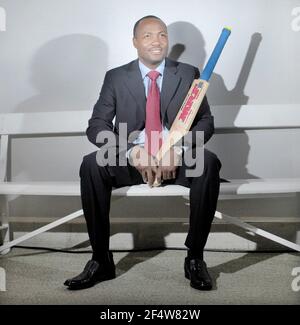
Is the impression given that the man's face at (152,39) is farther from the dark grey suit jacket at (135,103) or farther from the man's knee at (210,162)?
the man's knee at (210,162)

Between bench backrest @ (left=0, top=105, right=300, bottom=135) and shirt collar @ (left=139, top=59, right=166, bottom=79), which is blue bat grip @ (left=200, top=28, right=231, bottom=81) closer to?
shirt collar @ (left=139, top=59, right=166, bottom=79)

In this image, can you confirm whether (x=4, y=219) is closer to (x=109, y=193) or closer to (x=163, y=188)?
(x=109, y=193)

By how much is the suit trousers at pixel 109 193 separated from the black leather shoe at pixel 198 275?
0.04 m

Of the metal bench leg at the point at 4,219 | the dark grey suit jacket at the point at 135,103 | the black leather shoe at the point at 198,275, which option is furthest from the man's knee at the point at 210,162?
the metal bench leg at the point at 4,219

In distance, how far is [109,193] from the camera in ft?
5.55

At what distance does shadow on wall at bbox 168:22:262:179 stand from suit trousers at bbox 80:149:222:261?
0.45m

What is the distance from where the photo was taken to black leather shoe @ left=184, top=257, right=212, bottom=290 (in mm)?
1610

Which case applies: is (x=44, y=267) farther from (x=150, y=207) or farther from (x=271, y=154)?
(x=271, y=154)

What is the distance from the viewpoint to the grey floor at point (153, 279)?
1568 millimetres

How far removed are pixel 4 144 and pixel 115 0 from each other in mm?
812

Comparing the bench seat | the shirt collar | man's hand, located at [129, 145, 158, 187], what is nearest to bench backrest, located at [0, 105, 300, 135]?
the bench seat

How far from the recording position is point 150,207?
2.19 metres

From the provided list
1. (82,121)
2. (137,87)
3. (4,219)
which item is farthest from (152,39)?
(4,219)

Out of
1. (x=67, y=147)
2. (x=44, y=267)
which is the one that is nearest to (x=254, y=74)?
(x=67, y=147)
